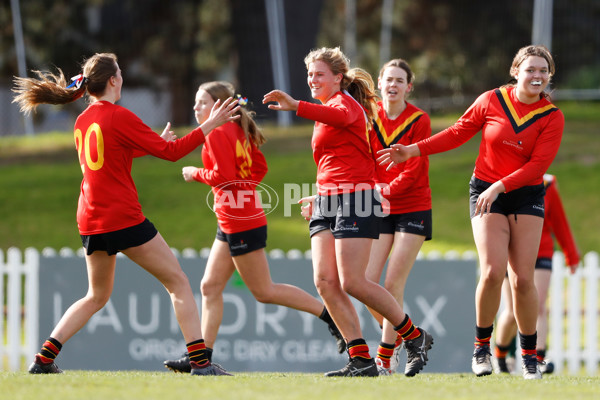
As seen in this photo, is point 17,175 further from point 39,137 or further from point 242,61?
point 242,61

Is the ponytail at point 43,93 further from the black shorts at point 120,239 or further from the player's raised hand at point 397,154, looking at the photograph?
the player's raised hand at point 397,154

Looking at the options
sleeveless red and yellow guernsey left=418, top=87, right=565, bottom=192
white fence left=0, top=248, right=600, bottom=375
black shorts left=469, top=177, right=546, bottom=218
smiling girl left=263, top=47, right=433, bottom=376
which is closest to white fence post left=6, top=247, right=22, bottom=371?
white fence left=0, top=248, right=600, bottom=375

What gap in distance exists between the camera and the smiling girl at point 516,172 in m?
5.38

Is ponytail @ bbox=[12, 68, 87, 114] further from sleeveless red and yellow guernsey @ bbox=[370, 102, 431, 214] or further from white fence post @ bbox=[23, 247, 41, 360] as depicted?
white fence post @ bbox=[23, 247, 41, 360]

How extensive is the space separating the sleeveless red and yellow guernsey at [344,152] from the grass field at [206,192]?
7337mm

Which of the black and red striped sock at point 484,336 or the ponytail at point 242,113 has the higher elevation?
the ponytail at point 242,113

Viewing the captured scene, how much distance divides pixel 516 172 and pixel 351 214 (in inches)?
40.3

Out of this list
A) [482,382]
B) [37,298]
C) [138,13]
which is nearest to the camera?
[482,382]

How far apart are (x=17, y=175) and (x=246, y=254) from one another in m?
11.7

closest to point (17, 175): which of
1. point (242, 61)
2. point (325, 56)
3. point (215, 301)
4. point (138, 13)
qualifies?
point (242, 61)

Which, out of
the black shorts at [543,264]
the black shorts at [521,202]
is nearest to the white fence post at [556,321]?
the black shorts at [543,264]

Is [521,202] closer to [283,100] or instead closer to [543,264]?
[283,100]

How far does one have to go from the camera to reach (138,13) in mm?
25172

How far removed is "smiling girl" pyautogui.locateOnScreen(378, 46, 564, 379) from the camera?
212 inches
